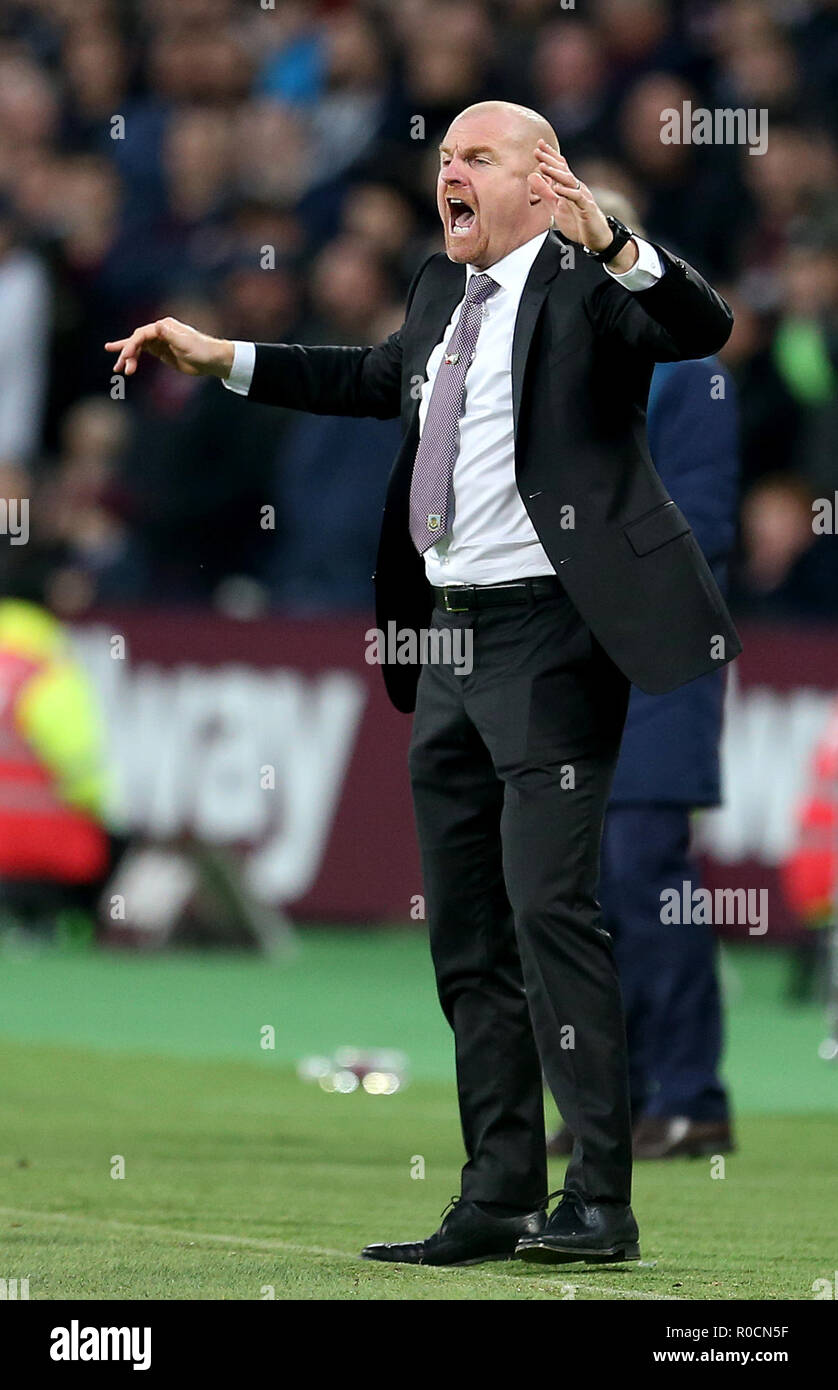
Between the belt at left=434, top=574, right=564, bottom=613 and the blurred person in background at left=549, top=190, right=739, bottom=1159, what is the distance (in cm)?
187

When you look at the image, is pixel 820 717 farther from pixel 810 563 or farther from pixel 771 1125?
pixel 771 1125

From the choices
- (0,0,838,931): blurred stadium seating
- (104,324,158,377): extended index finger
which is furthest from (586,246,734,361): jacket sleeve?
(0,0,838,931): blurred stadium seating

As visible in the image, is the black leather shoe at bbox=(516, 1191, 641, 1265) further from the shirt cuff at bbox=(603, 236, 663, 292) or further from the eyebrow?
the eyebrow

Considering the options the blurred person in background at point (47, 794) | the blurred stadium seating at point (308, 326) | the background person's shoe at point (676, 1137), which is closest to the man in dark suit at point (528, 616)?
the background person's shoe at point (676, 1137)

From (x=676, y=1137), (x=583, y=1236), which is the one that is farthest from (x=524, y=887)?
(x=676, y=1137)

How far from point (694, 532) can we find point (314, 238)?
7890 mm

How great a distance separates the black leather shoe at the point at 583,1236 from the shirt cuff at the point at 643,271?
1802 mm

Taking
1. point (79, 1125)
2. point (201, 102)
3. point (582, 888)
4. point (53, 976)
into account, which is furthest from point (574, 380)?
point (201, 102)

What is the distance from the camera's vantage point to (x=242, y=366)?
605 centimetres

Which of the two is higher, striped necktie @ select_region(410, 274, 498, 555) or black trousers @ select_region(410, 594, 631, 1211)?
striped necktie @ select_region(410, 274, 498, 555)

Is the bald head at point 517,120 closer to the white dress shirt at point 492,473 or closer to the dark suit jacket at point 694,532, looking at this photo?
the white dress shirt at point 492,473

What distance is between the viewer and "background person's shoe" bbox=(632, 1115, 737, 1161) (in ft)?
25.1

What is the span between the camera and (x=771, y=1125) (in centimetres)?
830

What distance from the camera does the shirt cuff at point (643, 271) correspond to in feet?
Answer: 17.3
